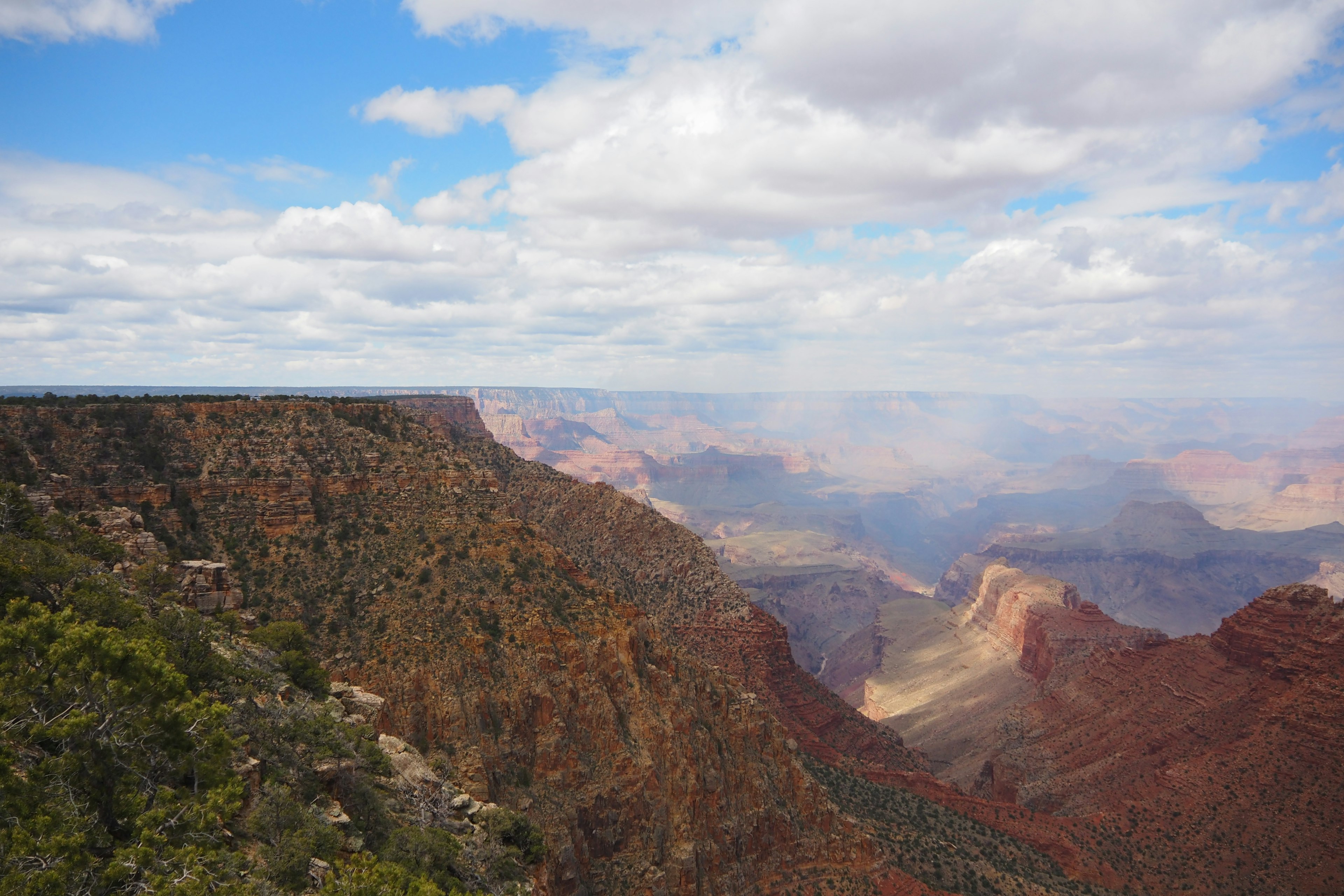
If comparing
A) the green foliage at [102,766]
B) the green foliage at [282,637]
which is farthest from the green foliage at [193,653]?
the green foliage at [282,637]

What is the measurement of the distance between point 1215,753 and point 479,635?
73.5 m

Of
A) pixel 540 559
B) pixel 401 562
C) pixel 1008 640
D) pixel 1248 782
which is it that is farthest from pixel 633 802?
pixel 1008 640

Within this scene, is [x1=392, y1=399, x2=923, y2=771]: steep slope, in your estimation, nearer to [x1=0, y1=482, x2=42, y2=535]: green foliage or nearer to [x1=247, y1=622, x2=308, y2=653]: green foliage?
[x1=247, y1=622, x2=308, y2=653]: green foliage

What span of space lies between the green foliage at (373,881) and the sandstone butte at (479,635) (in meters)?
15.1

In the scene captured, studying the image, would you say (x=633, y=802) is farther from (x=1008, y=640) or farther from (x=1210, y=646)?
(x=1008, y=640)

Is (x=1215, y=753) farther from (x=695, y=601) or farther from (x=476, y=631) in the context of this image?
(x=476, y=631)

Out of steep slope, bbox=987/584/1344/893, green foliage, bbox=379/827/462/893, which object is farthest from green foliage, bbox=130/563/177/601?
steep slope, bbox=987/584/1344/893

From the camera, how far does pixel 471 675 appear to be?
37.4 metres

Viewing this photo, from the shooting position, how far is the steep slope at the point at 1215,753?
5859 centimetres

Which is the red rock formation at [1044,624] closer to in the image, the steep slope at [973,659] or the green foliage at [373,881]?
the steep slope at [973,659]

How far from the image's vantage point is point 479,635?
3912 cm

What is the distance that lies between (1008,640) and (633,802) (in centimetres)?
11991

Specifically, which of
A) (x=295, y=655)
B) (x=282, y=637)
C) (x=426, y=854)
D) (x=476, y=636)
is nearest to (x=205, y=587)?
(x=282, y=637)

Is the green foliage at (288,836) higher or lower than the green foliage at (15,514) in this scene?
lower
